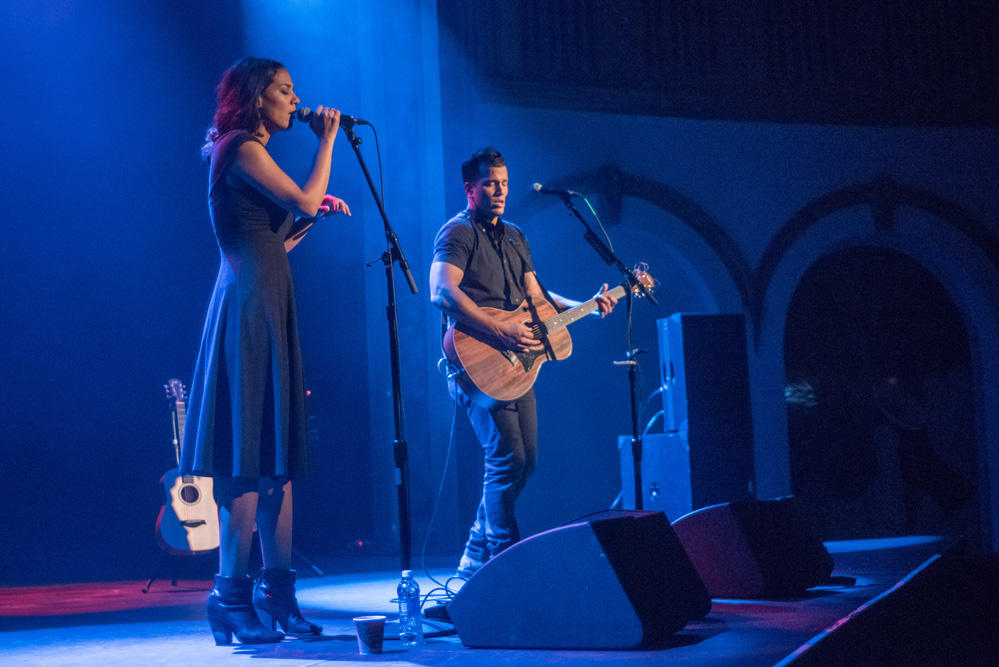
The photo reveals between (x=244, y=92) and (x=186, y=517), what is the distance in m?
3.12

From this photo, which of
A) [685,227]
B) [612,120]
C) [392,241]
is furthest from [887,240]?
[392,241]

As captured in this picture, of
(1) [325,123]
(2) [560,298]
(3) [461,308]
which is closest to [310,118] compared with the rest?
(1) [325,123]

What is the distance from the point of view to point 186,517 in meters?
5.23

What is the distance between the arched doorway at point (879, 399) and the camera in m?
7.82

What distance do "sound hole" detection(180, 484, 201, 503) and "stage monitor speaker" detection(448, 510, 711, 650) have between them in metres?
3.07

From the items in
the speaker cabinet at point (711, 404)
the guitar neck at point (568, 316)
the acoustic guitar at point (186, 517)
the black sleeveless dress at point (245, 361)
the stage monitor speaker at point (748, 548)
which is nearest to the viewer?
the black sleeveless dress at point (245, 361)

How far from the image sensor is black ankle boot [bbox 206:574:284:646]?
277cm

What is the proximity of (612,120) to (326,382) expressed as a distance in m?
3.13

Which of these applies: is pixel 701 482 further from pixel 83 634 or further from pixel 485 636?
pixel 83 634

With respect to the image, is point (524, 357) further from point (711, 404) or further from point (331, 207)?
point (711, 404)

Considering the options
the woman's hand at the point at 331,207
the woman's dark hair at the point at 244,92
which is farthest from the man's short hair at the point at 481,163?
the woman's dark hair at the point at 244,92

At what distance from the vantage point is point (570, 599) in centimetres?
251

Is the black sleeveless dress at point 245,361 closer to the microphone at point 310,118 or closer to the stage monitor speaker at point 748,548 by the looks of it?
the microphone at point 310,118

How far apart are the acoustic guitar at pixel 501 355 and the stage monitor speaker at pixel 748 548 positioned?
2.76 ft
